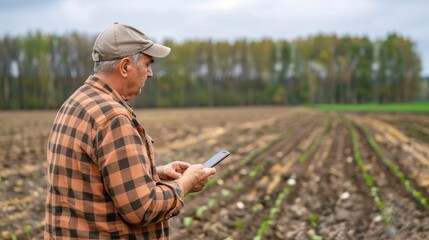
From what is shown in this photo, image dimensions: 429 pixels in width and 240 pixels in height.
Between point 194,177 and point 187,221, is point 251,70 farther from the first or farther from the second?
point 194,177

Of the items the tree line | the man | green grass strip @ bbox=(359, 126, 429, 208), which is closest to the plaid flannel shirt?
the man

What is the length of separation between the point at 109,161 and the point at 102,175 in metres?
0.08

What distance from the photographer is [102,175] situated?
7.20ft

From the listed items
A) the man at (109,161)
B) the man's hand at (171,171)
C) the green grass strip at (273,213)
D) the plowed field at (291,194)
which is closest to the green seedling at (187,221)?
the plowed field at (291,194)

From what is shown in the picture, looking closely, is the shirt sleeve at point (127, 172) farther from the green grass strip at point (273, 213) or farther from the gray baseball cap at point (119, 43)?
the green grass strip at point (273, 213)

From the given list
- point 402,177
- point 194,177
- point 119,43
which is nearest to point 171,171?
point 194,177

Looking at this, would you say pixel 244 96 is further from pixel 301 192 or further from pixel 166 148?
pixel 301 192

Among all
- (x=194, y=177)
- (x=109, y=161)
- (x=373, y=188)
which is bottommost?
(x=373, y=188)

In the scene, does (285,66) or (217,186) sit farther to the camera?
(285,66)

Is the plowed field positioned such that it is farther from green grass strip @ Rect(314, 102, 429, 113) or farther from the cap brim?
green grass strip @ Rect(314, 102, 429, 113)

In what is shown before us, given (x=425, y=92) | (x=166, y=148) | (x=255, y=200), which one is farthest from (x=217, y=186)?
(x=425, y=92)

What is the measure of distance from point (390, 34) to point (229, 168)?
245 ft

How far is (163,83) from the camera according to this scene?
77500mm

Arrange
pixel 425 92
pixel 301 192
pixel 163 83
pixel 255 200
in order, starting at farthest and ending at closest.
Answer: pixel 425 92
pixel 163 83
pixel 301 192
pixel 255 200
